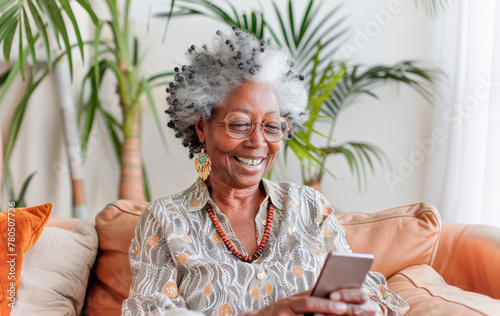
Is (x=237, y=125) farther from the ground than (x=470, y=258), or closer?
farther from the ground

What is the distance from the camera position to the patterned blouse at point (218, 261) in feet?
4.18

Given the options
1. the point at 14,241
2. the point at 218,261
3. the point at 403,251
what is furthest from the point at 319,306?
the point at 14,241

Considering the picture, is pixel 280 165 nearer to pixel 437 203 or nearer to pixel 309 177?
pixel 309 177

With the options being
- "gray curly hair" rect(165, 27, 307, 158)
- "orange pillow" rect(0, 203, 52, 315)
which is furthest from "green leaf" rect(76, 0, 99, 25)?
"orange pillow" rect(0, 203, 52, 315)

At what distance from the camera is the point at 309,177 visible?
2561mm

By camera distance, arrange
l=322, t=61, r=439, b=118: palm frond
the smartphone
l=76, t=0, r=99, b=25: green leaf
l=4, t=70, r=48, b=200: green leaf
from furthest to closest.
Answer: l=322, t=61, r=439, b=118: palm frond < l=4, t=70, r=48, b=200: green leaf < l=76, t=0, r=99, b=25: green leaf < the smartphone

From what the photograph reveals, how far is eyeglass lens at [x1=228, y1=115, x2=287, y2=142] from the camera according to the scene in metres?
1.36

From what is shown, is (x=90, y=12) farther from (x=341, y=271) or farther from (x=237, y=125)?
(x=341, y=271)

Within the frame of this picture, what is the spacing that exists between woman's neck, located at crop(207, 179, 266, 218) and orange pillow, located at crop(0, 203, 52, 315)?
0.46 m

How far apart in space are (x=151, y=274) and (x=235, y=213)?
0.30 m

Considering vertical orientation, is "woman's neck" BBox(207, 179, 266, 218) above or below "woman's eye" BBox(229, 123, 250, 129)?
below

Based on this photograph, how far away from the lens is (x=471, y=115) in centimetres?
231

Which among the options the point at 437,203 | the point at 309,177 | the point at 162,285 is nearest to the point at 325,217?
the point at 162,285

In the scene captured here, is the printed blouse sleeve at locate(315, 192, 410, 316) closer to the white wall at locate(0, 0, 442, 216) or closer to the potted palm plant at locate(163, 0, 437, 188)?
the potted palm plant at locate(163, 0, 437, 188)
